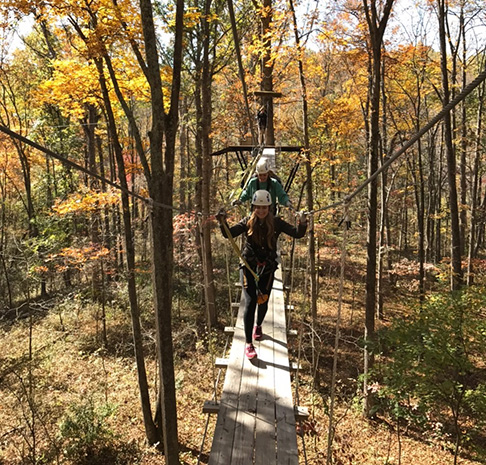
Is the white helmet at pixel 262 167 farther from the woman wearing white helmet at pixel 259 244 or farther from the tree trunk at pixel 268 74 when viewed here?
the tree trunk at pixel 268 74

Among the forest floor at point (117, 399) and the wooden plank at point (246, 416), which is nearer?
the wooden plank at point (246, 416)

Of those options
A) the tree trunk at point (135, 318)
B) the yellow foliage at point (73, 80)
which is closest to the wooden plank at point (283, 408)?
the tree trunk at point (135, 318)

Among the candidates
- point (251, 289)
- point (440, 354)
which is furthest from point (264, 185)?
point (440, 354)

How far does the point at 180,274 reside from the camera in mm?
11914

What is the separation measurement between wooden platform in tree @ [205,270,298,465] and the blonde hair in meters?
0.97

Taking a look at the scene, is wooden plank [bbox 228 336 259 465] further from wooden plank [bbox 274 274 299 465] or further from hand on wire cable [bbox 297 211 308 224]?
hand on wire cable [bbox 297 211 308 224]

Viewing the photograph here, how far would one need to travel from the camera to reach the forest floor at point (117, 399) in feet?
17.3

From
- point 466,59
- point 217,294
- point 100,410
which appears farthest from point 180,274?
point 466,59

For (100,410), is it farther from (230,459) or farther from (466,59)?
(466,59)

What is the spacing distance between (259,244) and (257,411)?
118cm

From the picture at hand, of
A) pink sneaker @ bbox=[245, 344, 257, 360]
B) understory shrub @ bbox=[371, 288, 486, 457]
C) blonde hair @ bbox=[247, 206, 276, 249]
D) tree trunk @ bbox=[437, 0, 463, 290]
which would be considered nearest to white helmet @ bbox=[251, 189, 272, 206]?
blonde hair @ bbox=[247, 206, 276, 249]

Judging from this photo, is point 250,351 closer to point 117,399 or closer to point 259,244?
point 259,244

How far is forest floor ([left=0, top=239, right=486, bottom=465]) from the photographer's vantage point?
17.3 feet

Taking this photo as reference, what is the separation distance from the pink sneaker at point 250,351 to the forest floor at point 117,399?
66cm
